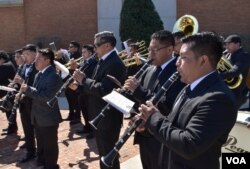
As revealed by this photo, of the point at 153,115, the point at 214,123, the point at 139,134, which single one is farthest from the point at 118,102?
the point at 214,123

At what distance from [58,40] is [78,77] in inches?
567

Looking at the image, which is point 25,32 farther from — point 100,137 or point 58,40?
point 100,137

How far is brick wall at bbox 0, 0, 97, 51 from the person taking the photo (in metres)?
19.4

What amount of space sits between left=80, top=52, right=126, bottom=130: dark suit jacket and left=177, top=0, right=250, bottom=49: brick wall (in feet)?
43.7

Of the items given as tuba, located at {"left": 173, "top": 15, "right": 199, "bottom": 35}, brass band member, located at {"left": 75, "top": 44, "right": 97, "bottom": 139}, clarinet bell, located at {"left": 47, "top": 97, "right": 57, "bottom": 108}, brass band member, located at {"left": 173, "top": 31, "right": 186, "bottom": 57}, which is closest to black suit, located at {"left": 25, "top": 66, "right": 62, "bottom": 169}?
clarinet bell, located at {"left": 47, "top": 97, "right": 57, "bottom": 108}

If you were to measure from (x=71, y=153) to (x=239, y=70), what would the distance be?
335cm

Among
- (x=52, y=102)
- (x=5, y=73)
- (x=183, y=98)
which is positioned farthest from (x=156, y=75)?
(x=5, y=73)

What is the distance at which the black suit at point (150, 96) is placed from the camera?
4172mm

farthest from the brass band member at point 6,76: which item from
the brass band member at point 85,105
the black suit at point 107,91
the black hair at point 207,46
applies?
the black hair at point 207,46

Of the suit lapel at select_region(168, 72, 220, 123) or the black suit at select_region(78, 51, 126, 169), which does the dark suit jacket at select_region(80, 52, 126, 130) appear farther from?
the suit lapel at select_region(168, 72, 220, 123)

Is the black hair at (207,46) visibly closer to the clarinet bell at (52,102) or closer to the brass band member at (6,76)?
the clarinet bell at (52,102)

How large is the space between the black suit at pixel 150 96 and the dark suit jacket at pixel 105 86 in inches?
26.1

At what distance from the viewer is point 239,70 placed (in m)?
7.27

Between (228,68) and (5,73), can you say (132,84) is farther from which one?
(5,73)
